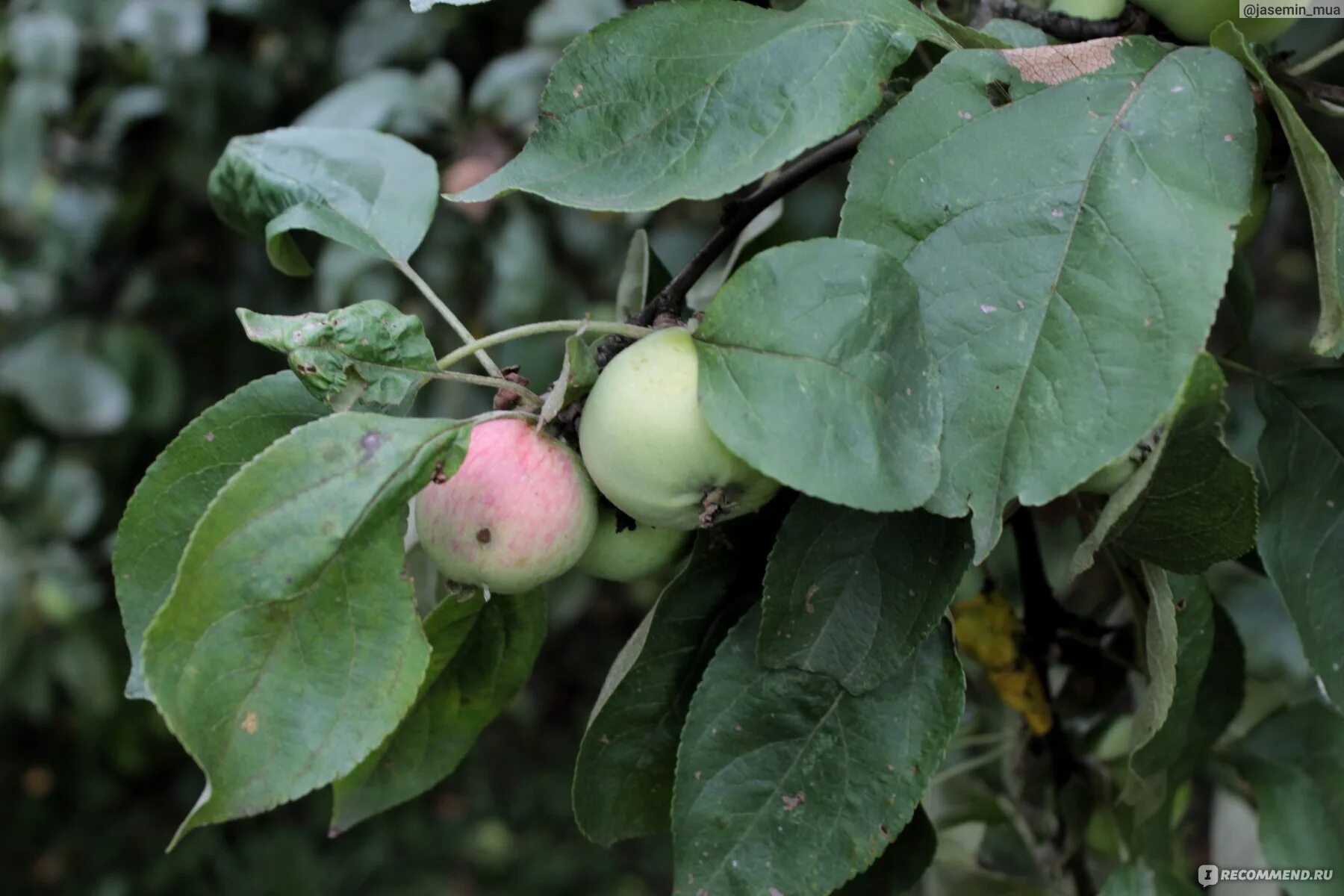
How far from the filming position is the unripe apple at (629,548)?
0.57 meters

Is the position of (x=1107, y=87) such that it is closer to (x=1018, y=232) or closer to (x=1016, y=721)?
(x=1018, y=232)

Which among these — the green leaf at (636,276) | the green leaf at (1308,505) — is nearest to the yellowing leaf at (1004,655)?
the green leaf at (1308,505)

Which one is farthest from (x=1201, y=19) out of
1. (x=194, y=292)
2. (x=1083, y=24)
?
(x=194, y=292)

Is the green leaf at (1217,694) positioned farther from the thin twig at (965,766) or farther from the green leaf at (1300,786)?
the thin twig at (965,766)

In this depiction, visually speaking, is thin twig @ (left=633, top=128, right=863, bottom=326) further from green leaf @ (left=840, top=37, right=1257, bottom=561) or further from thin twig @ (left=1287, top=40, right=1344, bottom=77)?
thin twig @ (left=1287, top=40, right=1344, bottom=77)

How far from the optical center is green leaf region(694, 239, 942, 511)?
0.43 m

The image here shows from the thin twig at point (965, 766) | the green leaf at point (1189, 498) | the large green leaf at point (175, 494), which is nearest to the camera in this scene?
the green leaf at point (1189, 498)

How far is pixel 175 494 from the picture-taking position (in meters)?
0.54

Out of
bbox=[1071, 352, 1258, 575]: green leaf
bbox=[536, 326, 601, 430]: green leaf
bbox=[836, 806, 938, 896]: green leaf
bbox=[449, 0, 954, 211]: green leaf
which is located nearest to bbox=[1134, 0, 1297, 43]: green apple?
bbox=[449, 0, 954, 211]: green leaf

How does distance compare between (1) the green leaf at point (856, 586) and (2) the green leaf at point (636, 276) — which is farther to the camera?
(2) the green leaf at point (636, 276)

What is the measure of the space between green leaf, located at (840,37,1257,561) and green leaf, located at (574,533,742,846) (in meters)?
0.18

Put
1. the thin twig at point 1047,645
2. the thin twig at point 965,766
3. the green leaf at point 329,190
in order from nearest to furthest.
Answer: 1. the green leaf at point 329,190
2. the thin twig at point 1047,645
3. the thin twig at point 965,766

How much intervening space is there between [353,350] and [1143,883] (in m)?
0.60

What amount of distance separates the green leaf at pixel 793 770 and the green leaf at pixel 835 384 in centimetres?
17
